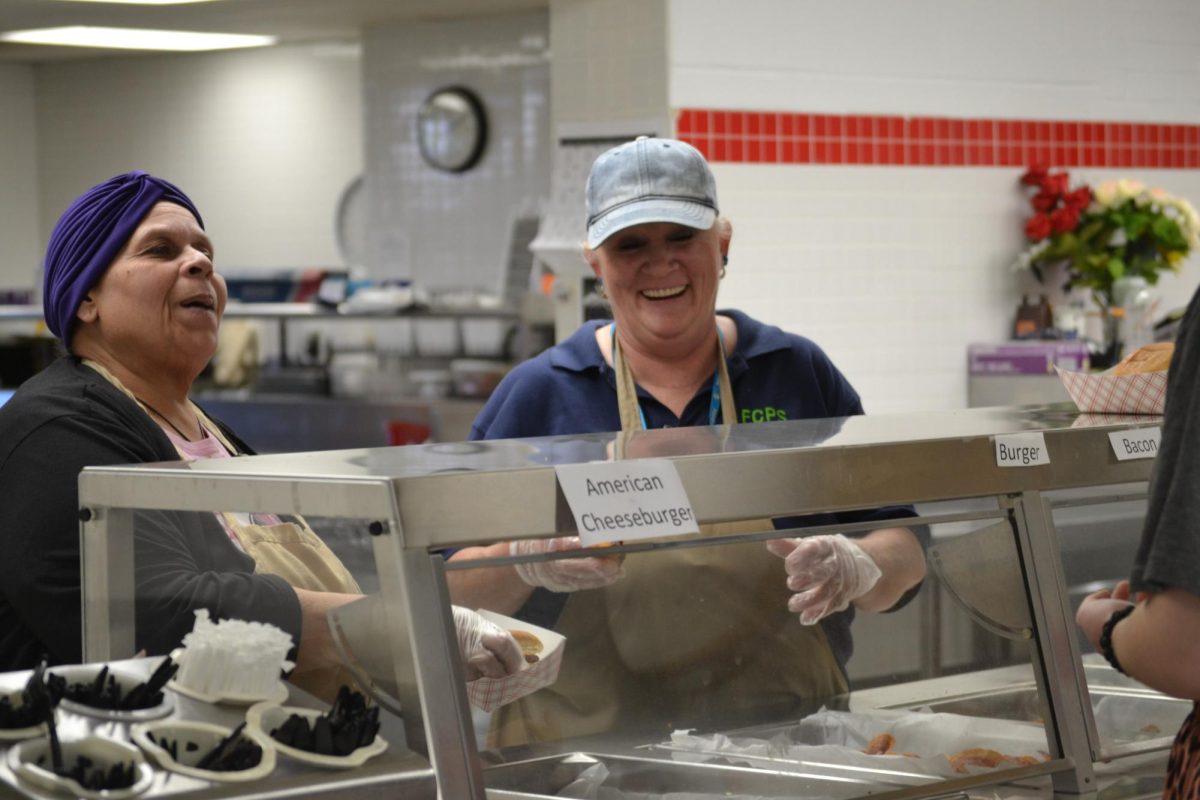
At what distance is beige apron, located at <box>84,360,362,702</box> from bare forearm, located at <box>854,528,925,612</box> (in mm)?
694

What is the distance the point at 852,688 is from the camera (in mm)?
1949

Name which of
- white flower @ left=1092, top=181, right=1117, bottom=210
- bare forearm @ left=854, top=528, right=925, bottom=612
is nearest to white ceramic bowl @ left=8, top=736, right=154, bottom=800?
bare forearm @ left=854, top=528, right=925, bottom=612

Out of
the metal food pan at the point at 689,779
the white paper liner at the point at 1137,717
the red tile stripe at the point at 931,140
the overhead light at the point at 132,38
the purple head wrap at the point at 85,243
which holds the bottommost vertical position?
the white paper liner at the point at 1137,717

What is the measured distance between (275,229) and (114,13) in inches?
108

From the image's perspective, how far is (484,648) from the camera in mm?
1643

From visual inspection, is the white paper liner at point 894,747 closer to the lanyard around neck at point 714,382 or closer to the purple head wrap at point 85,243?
the lanyard around neck at point 714,382

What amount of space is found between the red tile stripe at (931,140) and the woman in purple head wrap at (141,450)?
3020 mm

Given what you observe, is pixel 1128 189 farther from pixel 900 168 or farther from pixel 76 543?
pixel 76 543

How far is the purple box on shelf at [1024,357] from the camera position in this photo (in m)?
5.62

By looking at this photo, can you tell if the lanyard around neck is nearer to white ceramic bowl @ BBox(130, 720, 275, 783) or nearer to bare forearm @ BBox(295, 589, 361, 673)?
bare forearm @ BBox(295, 589, 361, 673)

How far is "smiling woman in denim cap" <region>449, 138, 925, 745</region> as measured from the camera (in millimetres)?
1758

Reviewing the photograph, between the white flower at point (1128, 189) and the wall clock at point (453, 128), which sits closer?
the white flower at point (1128, 189)

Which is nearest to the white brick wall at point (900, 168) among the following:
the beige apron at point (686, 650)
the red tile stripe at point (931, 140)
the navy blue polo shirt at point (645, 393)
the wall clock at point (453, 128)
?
the red tile stripe at point (931, 140)

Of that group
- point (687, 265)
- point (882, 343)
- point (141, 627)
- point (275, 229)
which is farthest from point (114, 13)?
point (141, 627)
